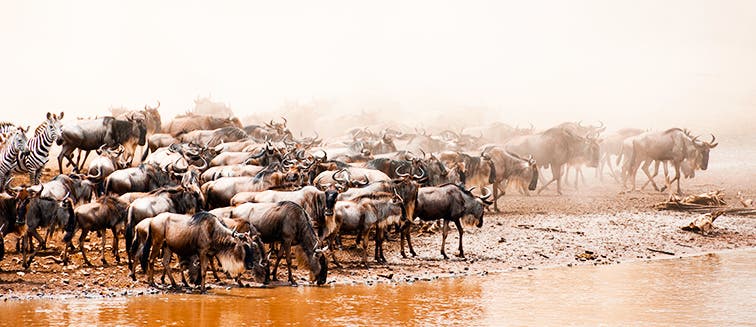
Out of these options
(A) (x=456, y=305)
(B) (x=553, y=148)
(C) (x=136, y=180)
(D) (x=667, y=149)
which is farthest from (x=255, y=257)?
(D) (x=667, y=149)

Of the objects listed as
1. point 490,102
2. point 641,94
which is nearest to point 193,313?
point 490,102

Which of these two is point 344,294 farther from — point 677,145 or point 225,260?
point 677,145

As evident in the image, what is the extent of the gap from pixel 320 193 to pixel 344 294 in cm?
257

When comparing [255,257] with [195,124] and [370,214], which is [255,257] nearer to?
[370,214]

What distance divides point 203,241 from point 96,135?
9.97m

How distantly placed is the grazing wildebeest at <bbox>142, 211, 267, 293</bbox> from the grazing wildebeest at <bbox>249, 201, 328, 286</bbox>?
83cm

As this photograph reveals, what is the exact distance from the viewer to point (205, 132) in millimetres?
24375

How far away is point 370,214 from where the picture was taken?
1466cm

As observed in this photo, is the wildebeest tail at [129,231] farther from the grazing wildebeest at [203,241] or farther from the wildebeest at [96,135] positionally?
the wildebeest at [96,135]

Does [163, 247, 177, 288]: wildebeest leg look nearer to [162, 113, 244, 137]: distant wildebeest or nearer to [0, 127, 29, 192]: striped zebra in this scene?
[0, 127, 29, 192]: striped zebra

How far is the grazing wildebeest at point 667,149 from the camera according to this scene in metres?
25.8

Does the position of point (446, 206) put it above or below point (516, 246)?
above

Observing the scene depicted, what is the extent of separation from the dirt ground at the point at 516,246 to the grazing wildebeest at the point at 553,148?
130 centimetres

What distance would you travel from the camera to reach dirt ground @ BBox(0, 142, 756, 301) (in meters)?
12.8
